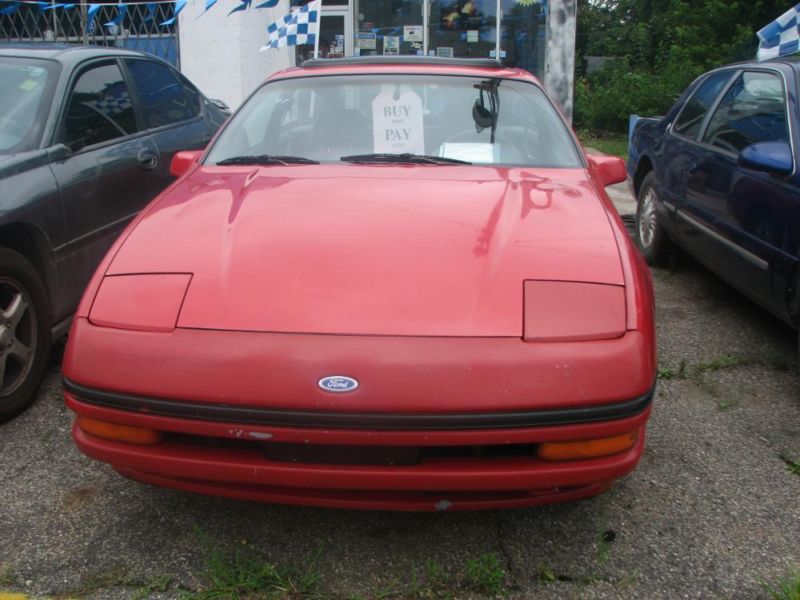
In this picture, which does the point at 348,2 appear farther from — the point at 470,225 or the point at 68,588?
the point at 68,588

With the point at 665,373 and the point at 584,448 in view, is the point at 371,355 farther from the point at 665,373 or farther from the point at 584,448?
the point at 665,373

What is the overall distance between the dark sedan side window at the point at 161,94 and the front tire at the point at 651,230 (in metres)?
3.21

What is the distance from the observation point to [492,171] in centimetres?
303

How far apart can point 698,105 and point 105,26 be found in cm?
898

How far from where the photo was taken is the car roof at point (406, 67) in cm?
356

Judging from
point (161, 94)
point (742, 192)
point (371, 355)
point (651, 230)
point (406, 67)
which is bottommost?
point (651, 230)

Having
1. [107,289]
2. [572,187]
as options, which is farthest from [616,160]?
[107,289]

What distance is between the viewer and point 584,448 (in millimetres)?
2047

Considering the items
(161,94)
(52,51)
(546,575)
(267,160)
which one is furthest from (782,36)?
(546,575)

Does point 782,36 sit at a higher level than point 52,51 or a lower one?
higher

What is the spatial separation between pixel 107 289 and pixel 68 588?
0.85 meters

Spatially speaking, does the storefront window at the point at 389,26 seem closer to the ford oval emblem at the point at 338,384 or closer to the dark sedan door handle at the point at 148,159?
the dark sedan door handle at the point at 148,159

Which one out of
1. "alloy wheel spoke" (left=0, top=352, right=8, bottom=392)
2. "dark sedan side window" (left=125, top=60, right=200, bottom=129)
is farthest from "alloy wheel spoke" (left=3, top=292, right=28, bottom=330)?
"dark sedan side window" (left=125, top=60, right=200, bottom=129)

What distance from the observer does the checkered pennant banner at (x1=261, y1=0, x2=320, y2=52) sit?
320 inches
